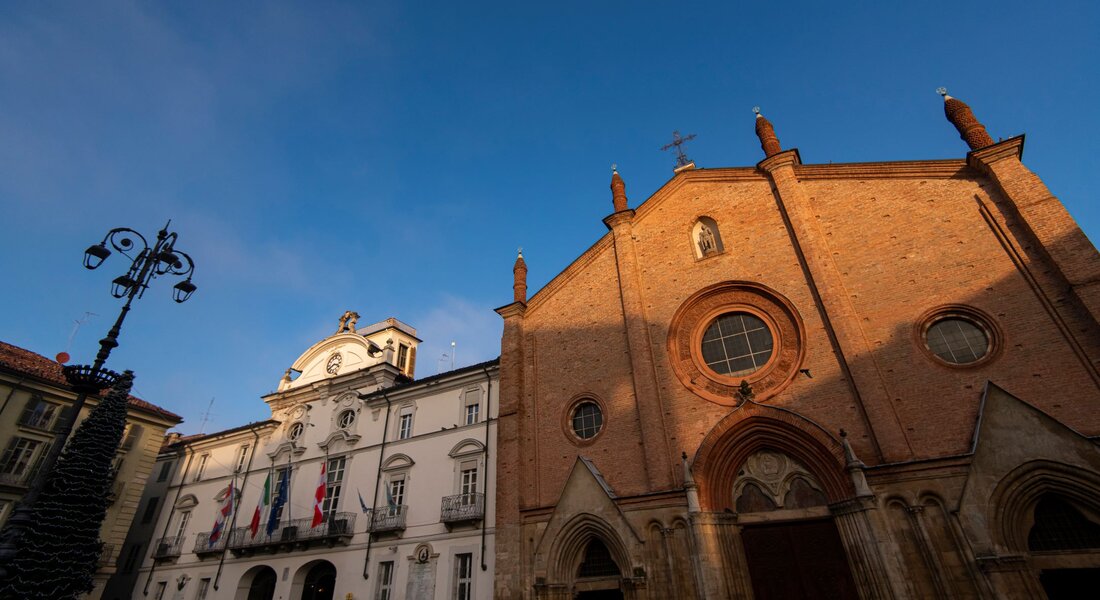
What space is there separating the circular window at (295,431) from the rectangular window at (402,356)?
535cm

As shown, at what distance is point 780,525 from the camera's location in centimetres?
1292

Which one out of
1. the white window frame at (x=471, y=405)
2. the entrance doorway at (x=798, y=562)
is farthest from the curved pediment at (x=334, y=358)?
the entrance doorway at (x=798, y=562)

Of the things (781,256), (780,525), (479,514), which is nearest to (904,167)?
(781,256)

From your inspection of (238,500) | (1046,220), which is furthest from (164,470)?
(1046,220)

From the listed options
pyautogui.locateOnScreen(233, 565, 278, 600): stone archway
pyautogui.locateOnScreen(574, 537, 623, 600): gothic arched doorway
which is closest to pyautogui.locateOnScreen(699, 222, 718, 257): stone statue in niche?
pyautogui.locateOnScreen(574, 537, 623, 600): gothic arched doorway

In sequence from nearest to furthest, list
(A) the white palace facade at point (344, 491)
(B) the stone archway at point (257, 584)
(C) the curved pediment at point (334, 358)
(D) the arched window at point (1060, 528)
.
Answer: (D) the arched window at point (1060, 528), (A) the white palace facade at point (344, 491), (B) the stone archway at point (257, 584), (C) the curved pediment at point (334, 358)

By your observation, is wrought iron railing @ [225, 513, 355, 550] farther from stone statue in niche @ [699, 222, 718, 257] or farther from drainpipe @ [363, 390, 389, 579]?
stone statue in niche @ [699, 222, 718, 257]

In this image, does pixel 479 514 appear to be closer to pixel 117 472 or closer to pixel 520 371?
pixel 520 371

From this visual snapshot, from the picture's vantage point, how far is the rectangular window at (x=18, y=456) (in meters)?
21.9

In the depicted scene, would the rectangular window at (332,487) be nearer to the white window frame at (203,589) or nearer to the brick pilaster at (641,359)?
the white window frame at (203,589)

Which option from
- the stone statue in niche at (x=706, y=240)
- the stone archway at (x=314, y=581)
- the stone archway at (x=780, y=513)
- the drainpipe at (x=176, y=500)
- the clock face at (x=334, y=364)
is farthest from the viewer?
the clock face at (x=334, y=364)

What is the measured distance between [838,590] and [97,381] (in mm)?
15041

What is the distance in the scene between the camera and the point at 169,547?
26.0 meters

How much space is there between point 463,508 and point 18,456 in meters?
19.9
